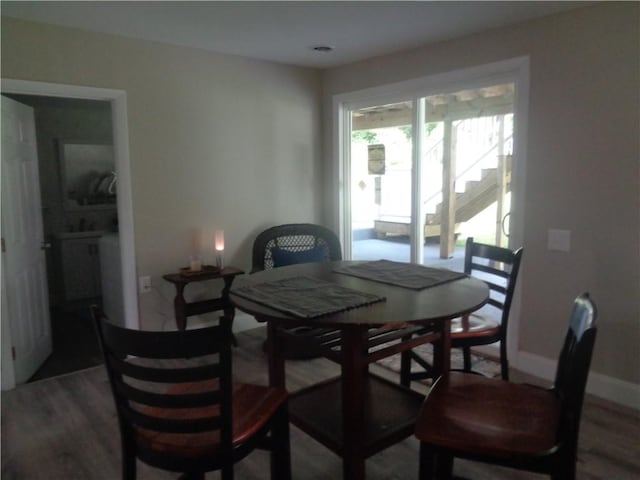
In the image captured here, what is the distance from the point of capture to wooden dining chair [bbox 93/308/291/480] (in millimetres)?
1268

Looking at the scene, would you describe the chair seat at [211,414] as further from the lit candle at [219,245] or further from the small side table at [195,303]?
the lit candle at [219,245]

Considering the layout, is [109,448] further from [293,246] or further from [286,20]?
[286,20]

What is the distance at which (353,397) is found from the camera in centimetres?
181

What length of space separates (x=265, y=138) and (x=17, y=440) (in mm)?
2796

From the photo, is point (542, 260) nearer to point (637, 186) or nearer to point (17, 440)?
point (637, 186)

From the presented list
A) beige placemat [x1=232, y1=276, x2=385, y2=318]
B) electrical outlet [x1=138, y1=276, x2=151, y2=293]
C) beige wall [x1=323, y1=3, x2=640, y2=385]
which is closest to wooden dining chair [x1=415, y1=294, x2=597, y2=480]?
beige placemat [x1=232, y1=276, x2=385, y2=318]

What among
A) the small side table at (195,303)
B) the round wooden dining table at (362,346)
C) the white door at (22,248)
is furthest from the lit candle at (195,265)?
the round wooden dining table at (362,346)

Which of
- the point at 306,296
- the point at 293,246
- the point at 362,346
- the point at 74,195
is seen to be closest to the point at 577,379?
the point at 362,346

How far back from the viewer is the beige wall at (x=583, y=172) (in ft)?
8.63

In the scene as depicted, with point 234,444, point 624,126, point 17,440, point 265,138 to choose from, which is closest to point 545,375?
point 624,126

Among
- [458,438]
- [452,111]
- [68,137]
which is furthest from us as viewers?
[68,137]

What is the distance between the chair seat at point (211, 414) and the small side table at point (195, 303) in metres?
1.51

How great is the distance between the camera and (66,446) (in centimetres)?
236

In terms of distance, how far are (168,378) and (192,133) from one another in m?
2.70
